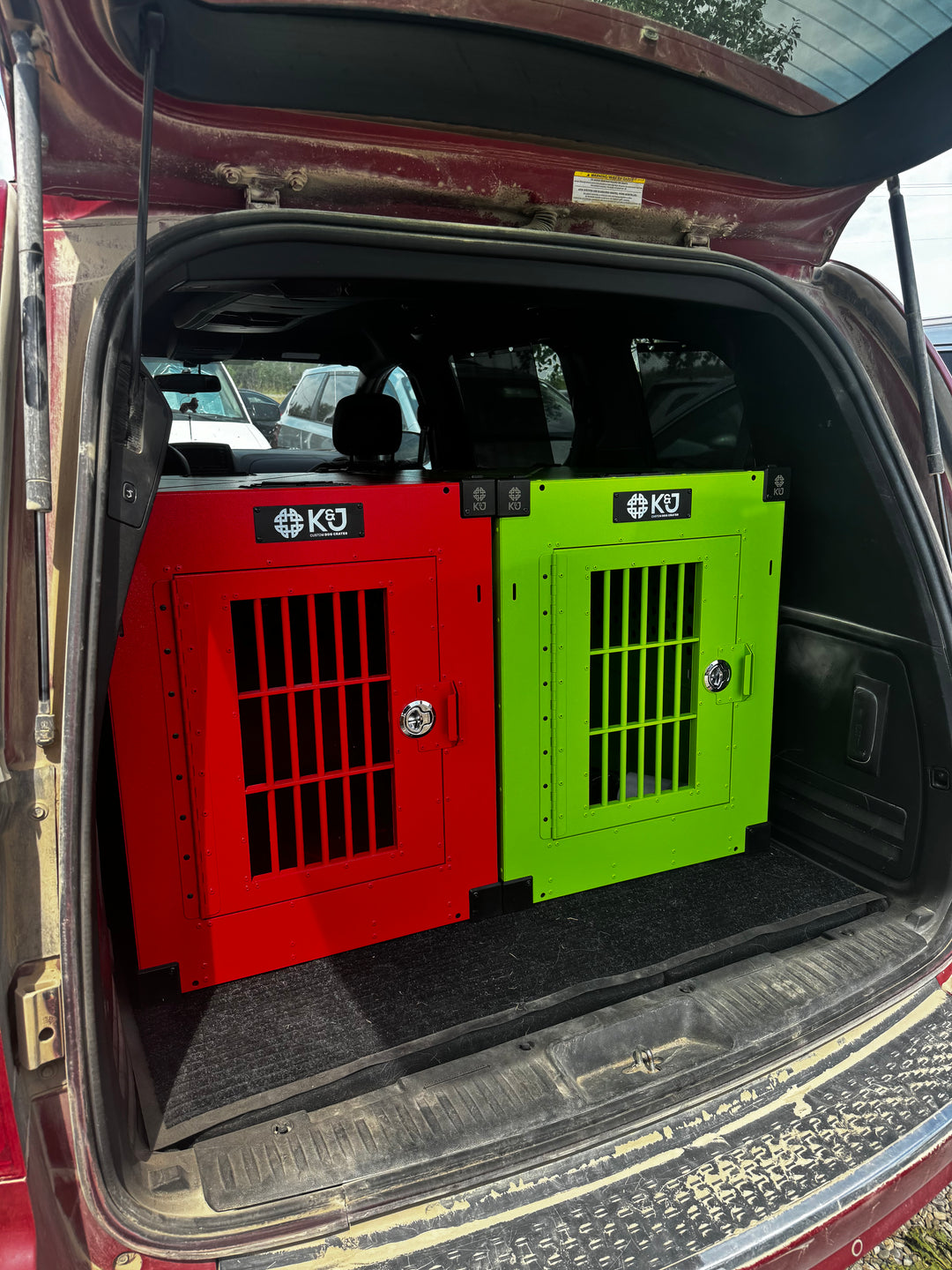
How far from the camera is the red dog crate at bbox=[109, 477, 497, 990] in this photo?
199 cm

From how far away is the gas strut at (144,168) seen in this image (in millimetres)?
1270

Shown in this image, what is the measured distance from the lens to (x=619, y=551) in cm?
243

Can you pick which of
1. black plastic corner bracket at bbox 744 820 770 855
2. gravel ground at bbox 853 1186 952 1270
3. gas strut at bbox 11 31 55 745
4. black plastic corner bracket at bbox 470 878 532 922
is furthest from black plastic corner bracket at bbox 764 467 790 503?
gas strut at bbox 11 31 55 745

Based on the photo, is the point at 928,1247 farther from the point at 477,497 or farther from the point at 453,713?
the point at 477,497

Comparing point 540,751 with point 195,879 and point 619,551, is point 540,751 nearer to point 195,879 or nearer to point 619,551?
point 619,551

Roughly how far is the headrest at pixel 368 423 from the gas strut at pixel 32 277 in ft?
9.25

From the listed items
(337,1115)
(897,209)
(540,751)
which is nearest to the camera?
(337,1115)

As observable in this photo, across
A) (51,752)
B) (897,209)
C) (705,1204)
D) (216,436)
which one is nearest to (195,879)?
(51,752)

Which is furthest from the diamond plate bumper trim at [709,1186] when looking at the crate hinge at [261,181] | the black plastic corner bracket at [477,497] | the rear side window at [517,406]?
the rear side window at [517,406]

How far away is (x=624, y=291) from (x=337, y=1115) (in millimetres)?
1956

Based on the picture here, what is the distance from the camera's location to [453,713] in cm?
235

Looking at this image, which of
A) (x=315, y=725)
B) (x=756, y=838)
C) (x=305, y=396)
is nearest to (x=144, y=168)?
(x=315, y=725)

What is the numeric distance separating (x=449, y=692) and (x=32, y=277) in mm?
1418

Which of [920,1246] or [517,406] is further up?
[517,406]
